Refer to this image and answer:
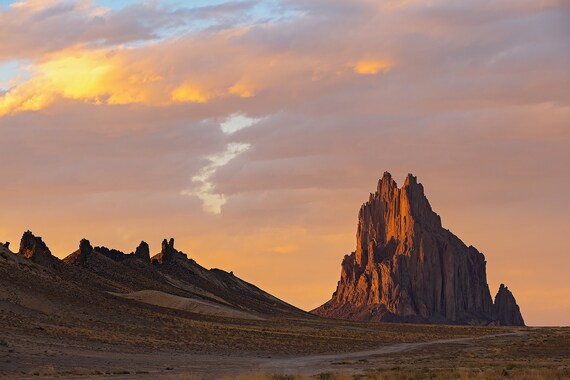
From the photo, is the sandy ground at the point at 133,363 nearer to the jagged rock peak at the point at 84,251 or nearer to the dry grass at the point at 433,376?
the dry grass at the point at 433,376

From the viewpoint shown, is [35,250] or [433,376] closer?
[433,376]

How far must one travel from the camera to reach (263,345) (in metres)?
85.6

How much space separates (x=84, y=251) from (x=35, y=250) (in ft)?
115

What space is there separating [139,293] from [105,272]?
2098 centimetres

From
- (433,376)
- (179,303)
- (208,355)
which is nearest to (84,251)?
(179,303)

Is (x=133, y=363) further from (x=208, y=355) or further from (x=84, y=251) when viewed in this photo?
(x=84, y=251)

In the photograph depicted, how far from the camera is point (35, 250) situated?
145500 millimetres

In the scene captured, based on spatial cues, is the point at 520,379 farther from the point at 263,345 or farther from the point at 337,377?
the point at 263,345

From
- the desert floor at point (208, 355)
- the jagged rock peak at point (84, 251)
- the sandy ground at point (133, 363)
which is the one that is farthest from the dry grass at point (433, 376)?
the jagged rock peak at point (84, 251)

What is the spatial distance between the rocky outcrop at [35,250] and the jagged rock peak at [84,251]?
81.1ft

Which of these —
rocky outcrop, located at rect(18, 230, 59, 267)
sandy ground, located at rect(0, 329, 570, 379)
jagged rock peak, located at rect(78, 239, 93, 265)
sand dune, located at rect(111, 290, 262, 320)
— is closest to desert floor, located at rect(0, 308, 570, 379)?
sandy ground, located at rect(0, 329, 570, 379)

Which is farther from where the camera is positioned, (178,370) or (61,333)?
(61,333)

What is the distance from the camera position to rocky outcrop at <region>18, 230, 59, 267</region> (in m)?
143

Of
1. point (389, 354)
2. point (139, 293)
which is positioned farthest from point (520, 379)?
point (139, 293)
